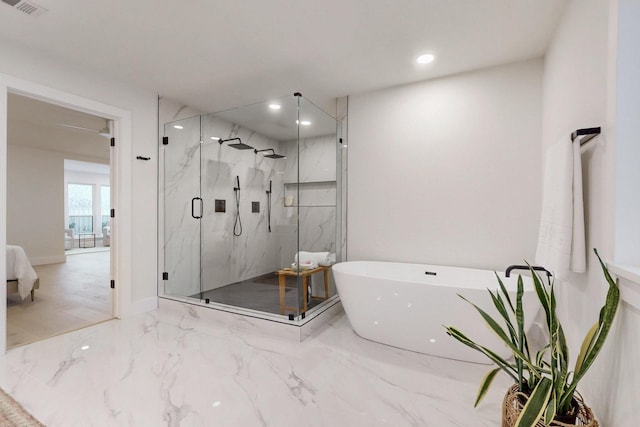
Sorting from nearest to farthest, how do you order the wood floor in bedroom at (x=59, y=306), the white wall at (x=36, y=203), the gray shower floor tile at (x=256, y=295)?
1. the wood floor in bedroom at (x=59, y=306)
2. the gray shower floor tile at (x=256, y=295)
3. the white wall at (x=36, y=203)

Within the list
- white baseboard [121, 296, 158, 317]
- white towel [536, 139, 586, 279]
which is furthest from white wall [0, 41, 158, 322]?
white towel [536, 139, 586, 279]

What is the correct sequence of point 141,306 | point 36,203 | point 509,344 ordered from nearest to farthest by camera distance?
point 509,344
point 141,306
point 36,203

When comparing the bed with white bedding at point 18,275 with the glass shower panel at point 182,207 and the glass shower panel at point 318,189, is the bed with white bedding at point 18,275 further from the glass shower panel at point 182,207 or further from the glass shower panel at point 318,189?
the glass shower panel at point 318,189

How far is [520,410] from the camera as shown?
4.02 feet

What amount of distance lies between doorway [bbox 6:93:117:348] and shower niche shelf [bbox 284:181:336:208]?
1.78m

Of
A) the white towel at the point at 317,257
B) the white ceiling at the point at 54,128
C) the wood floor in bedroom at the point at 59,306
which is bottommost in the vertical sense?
the wood floor in bedroom at the point at 59,306

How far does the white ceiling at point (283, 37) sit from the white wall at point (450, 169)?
0.23 m

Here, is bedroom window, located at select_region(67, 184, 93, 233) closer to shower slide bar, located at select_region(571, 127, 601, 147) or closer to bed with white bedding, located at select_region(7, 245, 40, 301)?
bed with white bedding, located at select_region(7, 245, 40, 301)

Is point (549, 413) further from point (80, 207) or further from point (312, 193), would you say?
point (80, 207)

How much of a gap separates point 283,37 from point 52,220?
281 inches

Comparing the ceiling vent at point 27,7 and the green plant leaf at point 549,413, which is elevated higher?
the ceiling vent at point 27,7

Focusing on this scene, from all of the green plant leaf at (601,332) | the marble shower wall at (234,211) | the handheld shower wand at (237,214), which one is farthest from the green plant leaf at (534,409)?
the handheld shower wand at (237,214)

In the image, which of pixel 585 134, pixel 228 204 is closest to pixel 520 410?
pixel 585 134

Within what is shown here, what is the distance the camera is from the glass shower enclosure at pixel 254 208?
3.00m
